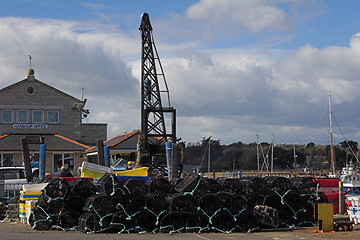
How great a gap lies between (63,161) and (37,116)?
6679 mm

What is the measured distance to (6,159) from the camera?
45594 millimetres

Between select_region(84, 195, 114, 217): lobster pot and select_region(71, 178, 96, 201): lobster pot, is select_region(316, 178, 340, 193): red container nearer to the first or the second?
select_region(71, 178, 96, 201): lobster pot

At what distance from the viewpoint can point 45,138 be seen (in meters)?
48.4

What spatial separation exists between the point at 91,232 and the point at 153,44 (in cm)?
3108

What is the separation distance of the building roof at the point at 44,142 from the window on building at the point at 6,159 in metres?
0.70

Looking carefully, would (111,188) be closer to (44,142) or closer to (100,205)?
(100,205)

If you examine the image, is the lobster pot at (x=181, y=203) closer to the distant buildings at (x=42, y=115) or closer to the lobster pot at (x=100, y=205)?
the lobster pot at (x=100, y=205)

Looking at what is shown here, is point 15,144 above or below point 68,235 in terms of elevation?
above

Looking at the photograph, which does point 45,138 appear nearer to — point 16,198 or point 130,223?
point 16,198

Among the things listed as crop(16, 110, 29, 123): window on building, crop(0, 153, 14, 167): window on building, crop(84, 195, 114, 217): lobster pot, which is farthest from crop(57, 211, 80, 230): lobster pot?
crop(16, 110, 29, 123): window on building

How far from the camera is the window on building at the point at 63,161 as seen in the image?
46094 mm

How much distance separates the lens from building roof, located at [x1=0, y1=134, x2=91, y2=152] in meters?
45.8

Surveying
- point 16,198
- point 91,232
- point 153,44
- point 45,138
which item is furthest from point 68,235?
point 45,138

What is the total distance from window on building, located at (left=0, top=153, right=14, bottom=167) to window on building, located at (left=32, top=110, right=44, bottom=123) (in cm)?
548
